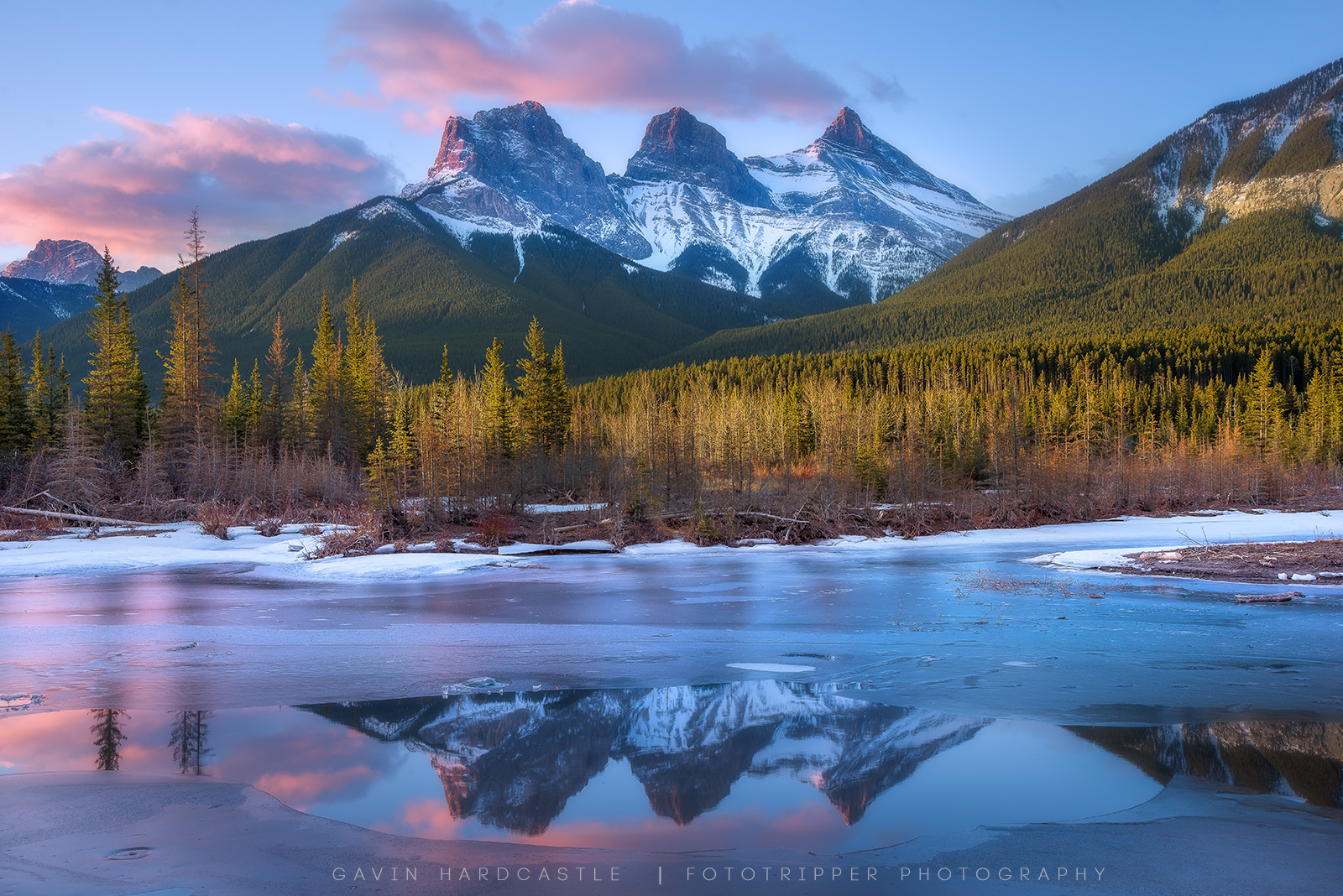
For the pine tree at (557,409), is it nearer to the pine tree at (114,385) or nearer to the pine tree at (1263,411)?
the pine tree at (114,385)

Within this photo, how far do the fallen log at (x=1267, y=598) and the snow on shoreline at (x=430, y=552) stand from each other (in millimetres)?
5614

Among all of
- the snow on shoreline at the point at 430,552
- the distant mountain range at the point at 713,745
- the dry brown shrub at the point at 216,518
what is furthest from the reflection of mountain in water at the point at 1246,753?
the dry brown shrub at the point at 216,518

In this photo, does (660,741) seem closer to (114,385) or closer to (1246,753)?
(1246,753)

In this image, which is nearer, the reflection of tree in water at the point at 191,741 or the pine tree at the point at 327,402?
the reflection of tree in water at the point at 191,741

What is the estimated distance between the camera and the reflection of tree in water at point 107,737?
6.64m

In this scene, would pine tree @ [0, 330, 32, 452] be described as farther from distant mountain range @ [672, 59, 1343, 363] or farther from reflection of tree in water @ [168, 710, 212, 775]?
distant mountain range @ [672, 59, 1343, 363]

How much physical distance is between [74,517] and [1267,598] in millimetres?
35537

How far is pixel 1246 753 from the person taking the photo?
22.4 feet

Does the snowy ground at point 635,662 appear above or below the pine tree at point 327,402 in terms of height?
below

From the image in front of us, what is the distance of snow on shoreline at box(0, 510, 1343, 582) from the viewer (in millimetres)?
22297

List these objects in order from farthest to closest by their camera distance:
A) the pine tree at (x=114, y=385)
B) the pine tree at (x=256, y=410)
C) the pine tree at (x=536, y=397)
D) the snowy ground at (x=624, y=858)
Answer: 1. the pine tree at (x=536, y=397)
2. the pine tree at (x=256, y=410)
3. the pine tree at (x=114, y=385)
4. the snowy ground at (x=624, y=858)

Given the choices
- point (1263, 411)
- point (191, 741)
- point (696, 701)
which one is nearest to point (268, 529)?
point (191, 741)

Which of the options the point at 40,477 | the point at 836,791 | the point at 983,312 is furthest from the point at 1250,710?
the point at 983,312

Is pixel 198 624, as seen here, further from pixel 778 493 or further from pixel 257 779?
pixel 778 493
